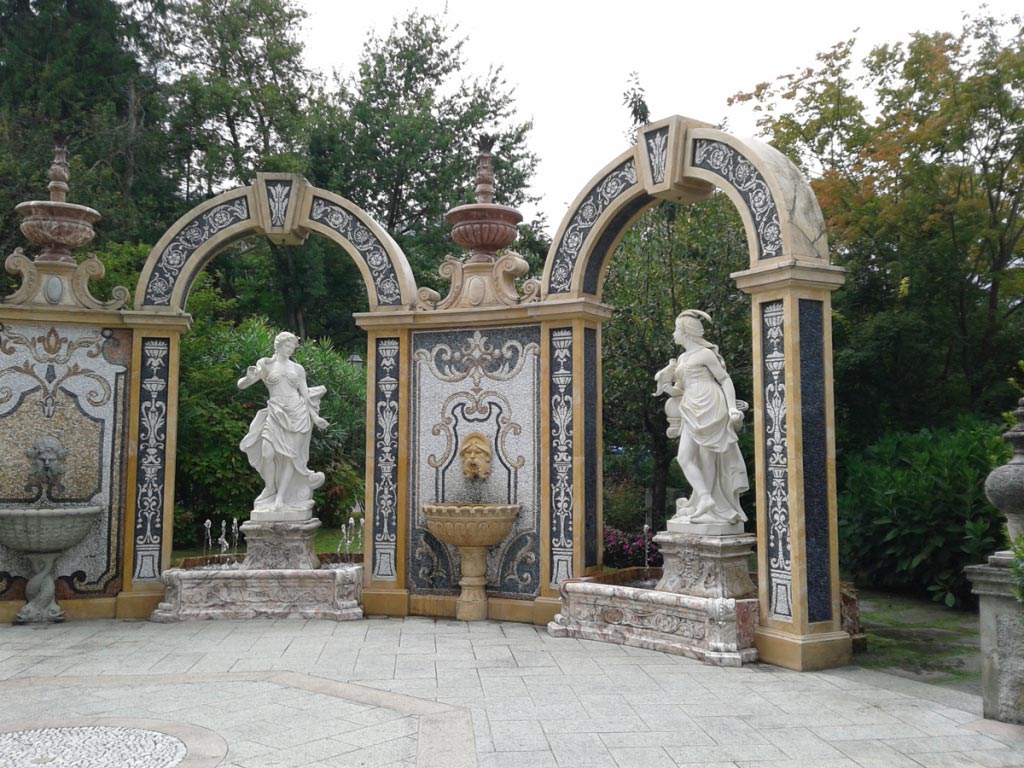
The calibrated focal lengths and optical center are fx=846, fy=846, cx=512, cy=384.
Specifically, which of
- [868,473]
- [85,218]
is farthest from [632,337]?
[85,218]

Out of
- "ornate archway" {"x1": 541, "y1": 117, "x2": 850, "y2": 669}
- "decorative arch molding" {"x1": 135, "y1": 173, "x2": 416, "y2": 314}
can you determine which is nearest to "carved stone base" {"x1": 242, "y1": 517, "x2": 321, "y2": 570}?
"decorative arch molding" {"x1": 135, "y1": 173, "x2": 416, "y2": 314}

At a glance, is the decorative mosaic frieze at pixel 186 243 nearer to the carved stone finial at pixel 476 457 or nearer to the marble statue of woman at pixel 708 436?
the carved stone finial at pixel 476 457

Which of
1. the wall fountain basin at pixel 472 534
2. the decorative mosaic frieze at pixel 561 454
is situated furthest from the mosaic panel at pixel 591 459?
the wall fountain basin at pixel 472 534

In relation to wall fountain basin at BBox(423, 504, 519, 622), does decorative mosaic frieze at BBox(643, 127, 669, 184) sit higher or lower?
higher

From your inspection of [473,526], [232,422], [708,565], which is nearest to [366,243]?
[473,526]

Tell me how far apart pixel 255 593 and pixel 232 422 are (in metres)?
5.77

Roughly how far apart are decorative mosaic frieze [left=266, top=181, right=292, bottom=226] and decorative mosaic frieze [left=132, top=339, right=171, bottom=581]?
64.6 inches

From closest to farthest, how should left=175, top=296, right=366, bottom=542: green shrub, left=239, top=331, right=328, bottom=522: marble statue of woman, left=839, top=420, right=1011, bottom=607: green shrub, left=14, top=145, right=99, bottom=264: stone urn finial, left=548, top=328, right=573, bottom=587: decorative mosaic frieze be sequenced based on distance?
left=548, top=328, right=573, bottom=587: decorative mosaic frieze
left=239, top=331, right=328, bottom=522: marble statue of woman
left=14, top=145, right=99, bottom=264: stone urn finial
left=839, top=420, right=1011, bottom=607: green shrub
left=175, top=296, right=366, bottom=542: green shrub

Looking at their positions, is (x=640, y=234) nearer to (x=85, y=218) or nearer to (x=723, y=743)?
(x=85, y=218)

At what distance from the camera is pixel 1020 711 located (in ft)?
14.9

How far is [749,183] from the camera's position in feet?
21.4

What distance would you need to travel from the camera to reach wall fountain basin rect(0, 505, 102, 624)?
740 centimetres

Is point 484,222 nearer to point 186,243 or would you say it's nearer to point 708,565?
point 186,243

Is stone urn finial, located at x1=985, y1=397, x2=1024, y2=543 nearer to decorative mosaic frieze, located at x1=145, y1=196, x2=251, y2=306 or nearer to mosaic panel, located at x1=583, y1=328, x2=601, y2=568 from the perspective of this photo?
mosaic panel, located at x1=583, y1=328, x2=601, y2=568
